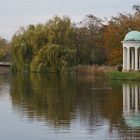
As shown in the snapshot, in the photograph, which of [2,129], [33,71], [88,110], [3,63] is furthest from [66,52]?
[2,129]

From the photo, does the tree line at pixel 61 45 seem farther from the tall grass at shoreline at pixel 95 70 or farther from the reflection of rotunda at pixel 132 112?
the reflection of rotunda at pixel 132 112

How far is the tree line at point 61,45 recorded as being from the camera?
70625mm

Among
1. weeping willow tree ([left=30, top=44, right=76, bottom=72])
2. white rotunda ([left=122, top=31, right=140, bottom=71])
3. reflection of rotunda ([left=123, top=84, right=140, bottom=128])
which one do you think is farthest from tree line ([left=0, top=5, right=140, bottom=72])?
reflection of rotunda ([left=123, top=84, right=140, bottom=128])

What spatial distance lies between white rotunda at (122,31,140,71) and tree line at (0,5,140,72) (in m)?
8.03

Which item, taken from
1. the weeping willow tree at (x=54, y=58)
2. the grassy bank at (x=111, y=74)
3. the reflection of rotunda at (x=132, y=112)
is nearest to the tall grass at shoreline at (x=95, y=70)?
the grassy bank at (x=111, y=74)

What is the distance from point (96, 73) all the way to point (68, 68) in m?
9.89

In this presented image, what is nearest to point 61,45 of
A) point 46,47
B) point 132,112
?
point 46,47

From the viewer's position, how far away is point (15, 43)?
76.6 metres

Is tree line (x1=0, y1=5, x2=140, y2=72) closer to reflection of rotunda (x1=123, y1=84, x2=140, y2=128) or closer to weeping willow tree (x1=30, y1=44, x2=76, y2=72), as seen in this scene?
weeping willow tree (x1=30, y1=44, x2=76, y2=72)

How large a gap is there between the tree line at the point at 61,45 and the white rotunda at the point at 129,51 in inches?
316

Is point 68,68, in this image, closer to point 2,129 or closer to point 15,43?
point 15,43

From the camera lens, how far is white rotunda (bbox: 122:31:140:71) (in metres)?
55.2

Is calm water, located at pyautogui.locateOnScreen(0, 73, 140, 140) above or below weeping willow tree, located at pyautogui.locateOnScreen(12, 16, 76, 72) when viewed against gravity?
below

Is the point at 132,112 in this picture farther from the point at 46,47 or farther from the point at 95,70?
the point at 46,47
